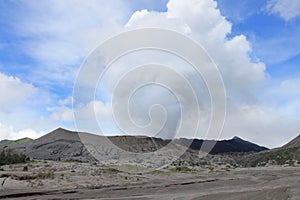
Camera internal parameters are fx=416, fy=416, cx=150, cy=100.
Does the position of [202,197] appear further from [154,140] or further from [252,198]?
[154,140]

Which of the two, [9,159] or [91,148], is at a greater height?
[91,148]

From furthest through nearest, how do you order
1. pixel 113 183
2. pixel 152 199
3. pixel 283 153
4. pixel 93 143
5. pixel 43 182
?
pixel 283 153 < pixel 93 143 < pixel 113 183 < pixel 43 182 < pixel 152 199

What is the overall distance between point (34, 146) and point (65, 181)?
3733 inches

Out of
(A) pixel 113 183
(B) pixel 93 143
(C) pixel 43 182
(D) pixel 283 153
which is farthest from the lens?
(D) pixel 283 153

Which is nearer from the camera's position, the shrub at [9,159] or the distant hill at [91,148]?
the shrub at [9,159]

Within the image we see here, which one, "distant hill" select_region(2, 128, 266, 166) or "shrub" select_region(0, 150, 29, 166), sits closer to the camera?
"shrub" select_region(0, 150, 29, 166)

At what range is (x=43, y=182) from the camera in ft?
119

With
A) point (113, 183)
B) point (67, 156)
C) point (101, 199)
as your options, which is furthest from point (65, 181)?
point (67, 156)

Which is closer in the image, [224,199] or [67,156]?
[224,199]

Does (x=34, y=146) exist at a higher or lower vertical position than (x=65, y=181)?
higher

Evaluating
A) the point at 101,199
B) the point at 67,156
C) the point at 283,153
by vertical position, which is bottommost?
the point at 101,199

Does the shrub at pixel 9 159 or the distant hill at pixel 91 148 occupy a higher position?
the distant hill at pixel 91 148

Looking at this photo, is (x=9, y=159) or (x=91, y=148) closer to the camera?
(x=9, y=159)

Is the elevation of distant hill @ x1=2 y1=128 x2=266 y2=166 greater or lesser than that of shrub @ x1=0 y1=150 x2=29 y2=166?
greater
